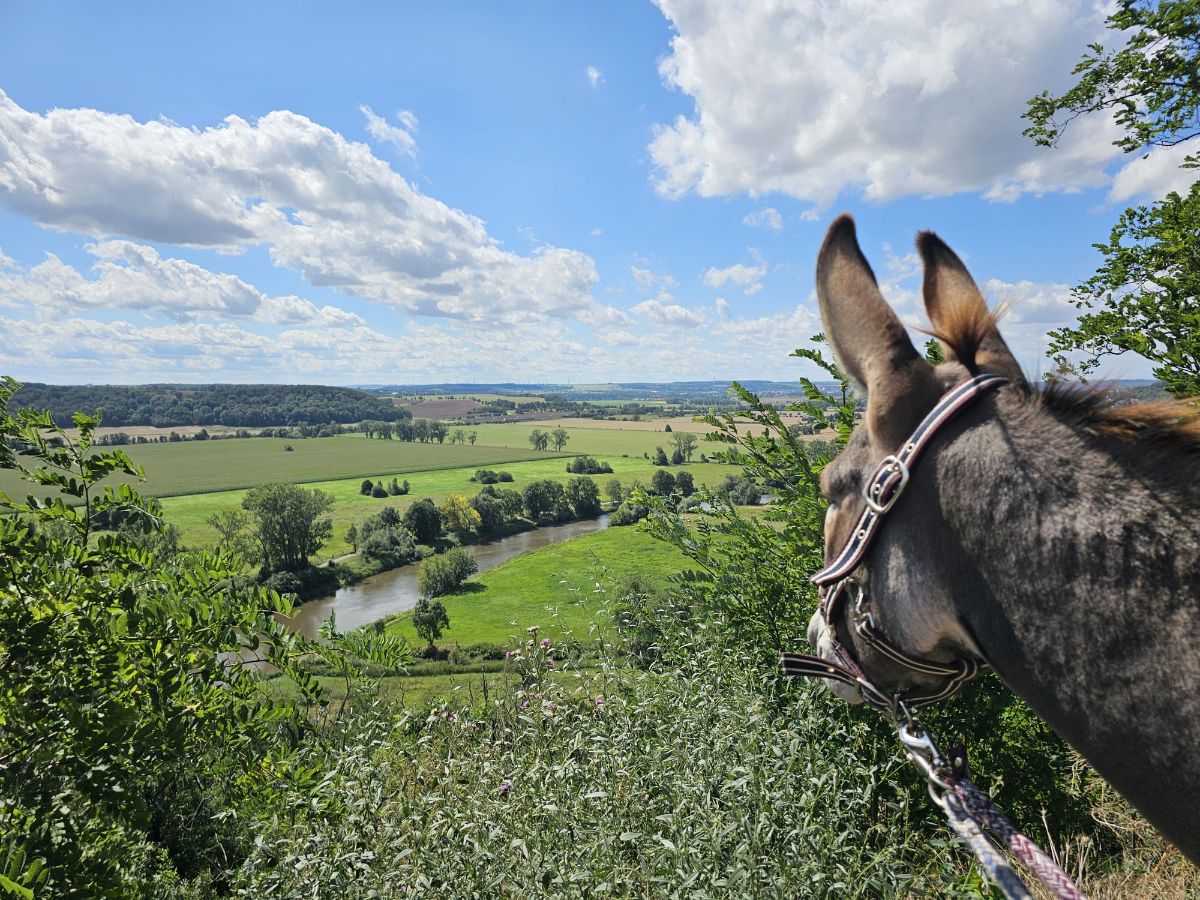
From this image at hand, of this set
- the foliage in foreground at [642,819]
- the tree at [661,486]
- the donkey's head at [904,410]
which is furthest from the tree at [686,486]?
the donkey's head at [904,410]

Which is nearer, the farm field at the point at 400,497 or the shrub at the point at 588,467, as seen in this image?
the farm field at the point at 400,497

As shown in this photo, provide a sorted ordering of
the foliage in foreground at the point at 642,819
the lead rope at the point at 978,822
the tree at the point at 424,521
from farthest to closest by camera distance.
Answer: the tree at the point at 424,521 < the foliage in foreground at the point at 642,819 < the lead rope at the point at 978,822

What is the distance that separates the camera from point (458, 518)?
79062mm

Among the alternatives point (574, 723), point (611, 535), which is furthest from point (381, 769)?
point (611, 535)

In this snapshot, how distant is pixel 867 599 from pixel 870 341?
71cm

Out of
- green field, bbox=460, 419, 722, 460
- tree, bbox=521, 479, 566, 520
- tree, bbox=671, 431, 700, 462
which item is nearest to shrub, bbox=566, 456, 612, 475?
green field, bbox=460, 419, 722, 460

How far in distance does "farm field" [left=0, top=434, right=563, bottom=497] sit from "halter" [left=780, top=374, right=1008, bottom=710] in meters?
95.2

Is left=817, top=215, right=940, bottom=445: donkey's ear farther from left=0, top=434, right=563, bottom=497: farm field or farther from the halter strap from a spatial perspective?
left=0, top=434, right=563, bottom=497: farm field

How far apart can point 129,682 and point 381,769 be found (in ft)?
5.16

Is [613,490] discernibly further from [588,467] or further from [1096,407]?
[1096,407]

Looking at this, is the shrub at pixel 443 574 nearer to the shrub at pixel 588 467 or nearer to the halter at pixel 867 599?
the shrub at pixel 588 467

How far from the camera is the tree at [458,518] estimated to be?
258ft

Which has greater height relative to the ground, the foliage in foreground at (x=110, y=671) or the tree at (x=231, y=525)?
the foliage in foreground at (x=110, y=671)

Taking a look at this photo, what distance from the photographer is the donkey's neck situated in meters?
1.08
